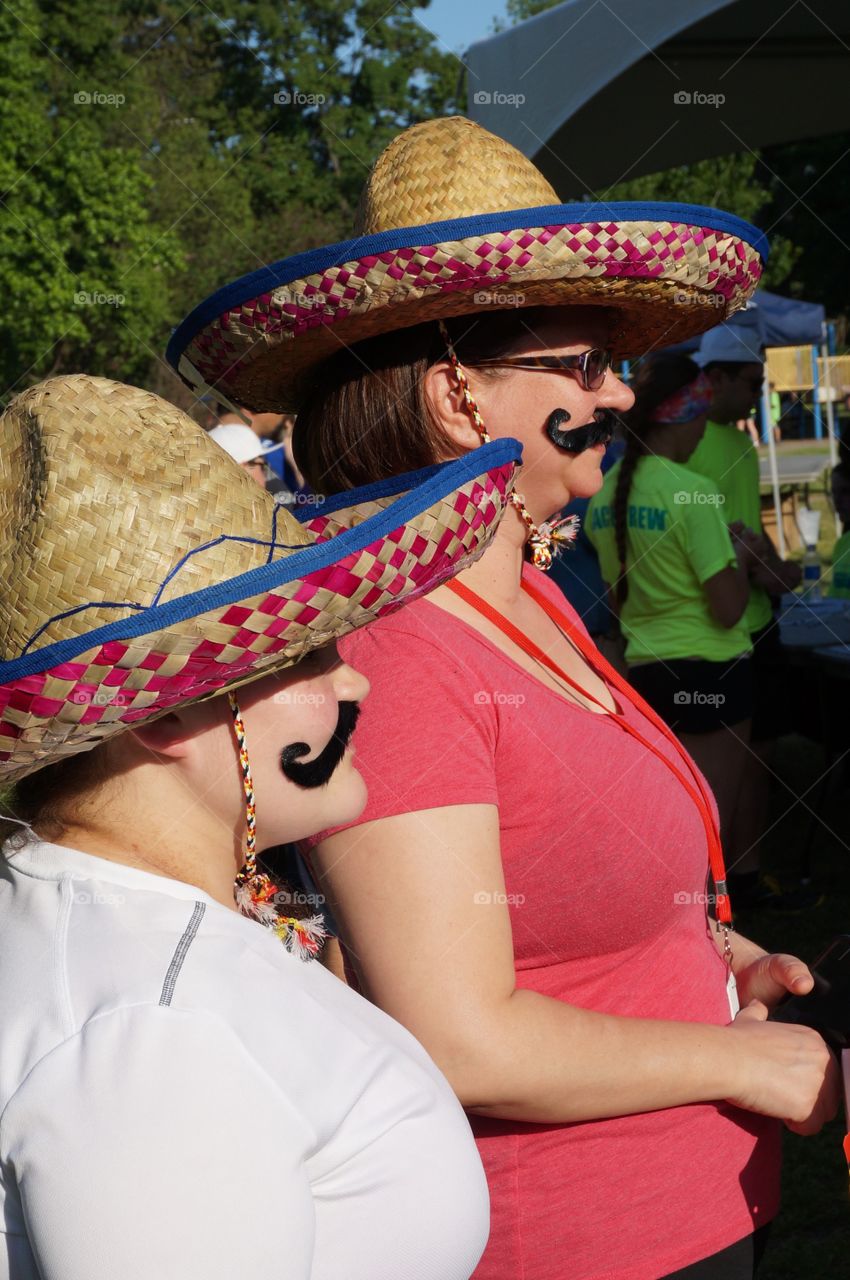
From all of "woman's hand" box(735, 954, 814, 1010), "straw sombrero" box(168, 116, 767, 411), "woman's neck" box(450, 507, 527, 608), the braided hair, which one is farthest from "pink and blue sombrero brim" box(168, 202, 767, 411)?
the braided hair

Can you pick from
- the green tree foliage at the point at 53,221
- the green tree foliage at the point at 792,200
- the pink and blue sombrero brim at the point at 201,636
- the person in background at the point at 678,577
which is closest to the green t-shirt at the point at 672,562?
the person in background at the point at 678,577

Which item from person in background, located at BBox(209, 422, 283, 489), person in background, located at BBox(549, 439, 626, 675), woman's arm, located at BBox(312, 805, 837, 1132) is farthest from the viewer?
person in background, located at BBox(209, 422, 283, 489)

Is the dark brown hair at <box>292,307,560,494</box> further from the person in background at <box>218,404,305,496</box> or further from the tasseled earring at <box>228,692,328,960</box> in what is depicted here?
the person in background at <box>218,404,305,496</box>

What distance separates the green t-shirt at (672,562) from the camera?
4.59 m

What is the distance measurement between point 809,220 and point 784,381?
13490 millimetres

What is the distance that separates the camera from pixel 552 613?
1.95m

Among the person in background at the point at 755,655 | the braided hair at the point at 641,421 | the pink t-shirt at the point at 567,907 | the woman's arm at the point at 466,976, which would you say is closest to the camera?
the woman's arm at the point at 466,976

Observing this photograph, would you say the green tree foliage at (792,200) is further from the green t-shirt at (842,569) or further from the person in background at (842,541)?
the green t-shirt at (842,569)

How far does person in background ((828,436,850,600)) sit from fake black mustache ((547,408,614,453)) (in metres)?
4.06

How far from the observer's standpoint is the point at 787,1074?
1567mm

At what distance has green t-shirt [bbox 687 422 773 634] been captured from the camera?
203 inches

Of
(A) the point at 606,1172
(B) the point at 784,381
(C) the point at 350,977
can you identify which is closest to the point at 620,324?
(C) the point at 350,977

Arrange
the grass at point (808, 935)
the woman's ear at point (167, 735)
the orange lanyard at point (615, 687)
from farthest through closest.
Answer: the grass at point (808, 935), the orange lanyard at point (615, 687), the woman's ear at point (167, 735)

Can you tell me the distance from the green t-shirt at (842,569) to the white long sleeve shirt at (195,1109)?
16.0 feet
